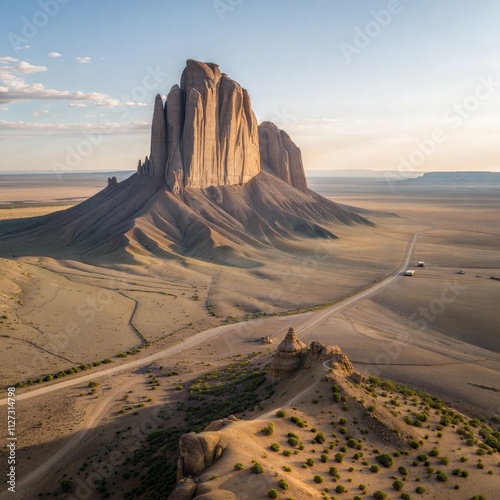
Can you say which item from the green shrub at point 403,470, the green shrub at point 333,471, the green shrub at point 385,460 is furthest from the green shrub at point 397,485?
the green shrub at point 333,471

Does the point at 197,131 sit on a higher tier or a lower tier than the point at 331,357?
higher

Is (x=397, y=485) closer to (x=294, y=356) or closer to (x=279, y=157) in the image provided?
(x=294, y=356)

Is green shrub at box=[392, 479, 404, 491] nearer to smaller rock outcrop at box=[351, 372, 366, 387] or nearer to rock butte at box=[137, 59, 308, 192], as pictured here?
smaller rock outcrop at box=[351, 372, 366, 387]

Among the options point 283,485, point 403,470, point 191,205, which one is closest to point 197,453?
point 283,485

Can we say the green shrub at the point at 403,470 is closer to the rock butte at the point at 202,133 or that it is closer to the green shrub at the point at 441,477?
the green shrub at the point at 441,477

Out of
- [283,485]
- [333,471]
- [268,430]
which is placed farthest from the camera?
[268,430]

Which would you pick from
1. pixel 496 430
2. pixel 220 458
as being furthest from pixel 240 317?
pixel 220 458

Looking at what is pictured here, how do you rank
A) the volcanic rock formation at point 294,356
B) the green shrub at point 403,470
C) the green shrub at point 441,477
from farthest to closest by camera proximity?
the volcanic rock formation at point 294,356 < the green shrub at point 403,470 < the green shrub at point 441,477

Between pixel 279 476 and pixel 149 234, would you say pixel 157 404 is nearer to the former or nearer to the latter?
pixel 279 476
